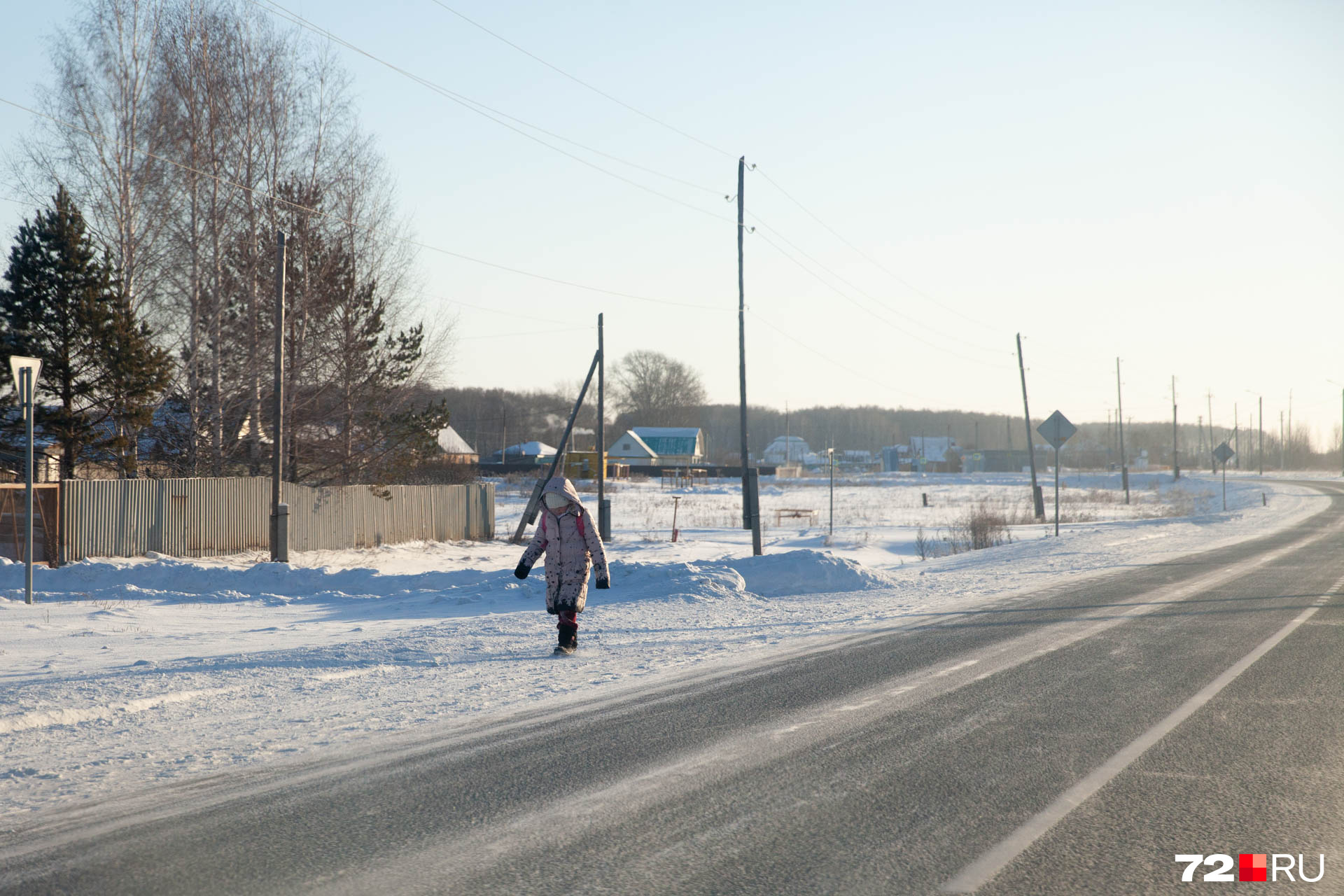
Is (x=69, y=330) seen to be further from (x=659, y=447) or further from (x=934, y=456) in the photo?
(x=934, y=456)

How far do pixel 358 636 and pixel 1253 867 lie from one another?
8838 millimetres

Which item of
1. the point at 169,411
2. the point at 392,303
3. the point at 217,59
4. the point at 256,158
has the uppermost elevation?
the point at 217,59

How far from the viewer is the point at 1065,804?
4668 millimetres

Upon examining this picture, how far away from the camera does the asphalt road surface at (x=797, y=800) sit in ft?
12.6

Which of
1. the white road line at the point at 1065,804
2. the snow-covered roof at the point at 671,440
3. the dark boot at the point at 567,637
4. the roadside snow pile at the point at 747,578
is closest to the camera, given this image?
the white road line at the point at 1065,804

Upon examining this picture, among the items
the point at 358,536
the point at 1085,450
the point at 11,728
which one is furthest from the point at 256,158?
the point at 1085,450

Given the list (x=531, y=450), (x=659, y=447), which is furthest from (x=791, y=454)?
(x=531, y=450)

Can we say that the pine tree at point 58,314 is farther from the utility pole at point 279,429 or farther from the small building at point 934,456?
the small building at point 934,456

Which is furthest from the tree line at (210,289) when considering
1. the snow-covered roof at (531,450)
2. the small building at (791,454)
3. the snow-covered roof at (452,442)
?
the small building at (791,454)

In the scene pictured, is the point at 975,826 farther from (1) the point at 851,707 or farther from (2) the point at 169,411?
(2) the point at 169,411

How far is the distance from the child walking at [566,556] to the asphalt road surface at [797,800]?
1591mm

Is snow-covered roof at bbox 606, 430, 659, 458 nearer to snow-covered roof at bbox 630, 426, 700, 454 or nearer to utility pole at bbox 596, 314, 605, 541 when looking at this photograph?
snow-covered roof at bbox 630, 426, 700, 454

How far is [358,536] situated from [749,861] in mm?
22706

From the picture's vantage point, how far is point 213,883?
375 cm
